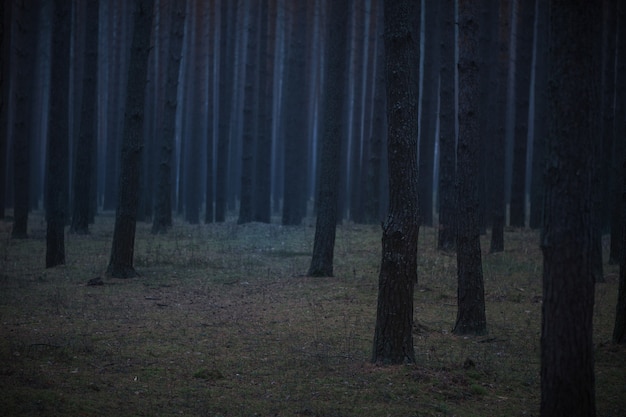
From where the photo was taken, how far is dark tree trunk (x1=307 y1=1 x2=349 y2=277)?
14641mm

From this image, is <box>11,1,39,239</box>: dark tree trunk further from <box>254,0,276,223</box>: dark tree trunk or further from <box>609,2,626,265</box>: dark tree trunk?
<box>609,2,626,265</box>: dark tree trunk

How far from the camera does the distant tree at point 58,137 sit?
15.3 m

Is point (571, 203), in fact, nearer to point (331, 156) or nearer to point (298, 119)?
point (331, 156)

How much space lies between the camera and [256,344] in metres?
8.84

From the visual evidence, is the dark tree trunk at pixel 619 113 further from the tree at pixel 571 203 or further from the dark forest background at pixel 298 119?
the tree at pixel 571 203

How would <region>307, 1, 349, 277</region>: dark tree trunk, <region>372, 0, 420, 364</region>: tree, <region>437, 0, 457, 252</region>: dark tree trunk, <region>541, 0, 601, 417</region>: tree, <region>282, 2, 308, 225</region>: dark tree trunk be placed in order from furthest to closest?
<region>282, 2, 308, 225</region>: dark tree trunk, <region>437, 0, 457, 252</region>: dark tree trunk, <region>307, 1, 349, 277</region>: dark tree trunk, <region>372, 0, 420, 364</region>: tree, <region>541, 0, 601, 417</region>: tree

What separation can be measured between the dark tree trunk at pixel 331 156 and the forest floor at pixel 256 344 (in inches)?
28.3

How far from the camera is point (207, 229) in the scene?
26.8 metres

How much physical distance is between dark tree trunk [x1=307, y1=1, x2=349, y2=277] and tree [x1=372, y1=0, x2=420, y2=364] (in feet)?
22.6

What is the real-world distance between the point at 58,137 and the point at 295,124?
14764 mm

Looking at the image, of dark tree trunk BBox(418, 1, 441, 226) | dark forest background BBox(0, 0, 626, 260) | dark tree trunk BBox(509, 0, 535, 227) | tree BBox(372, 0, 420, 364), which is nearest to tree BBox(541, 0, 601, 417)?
tree BBox(372, 0, 420, 364)

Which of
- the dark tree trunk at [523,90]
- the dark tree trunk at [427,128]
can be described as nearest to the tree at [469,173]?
the dark tree trunk at [523,90]

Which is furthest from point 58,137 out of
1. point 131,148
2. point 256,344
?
point 256,344

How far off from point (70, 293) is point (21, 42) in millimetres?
15494
